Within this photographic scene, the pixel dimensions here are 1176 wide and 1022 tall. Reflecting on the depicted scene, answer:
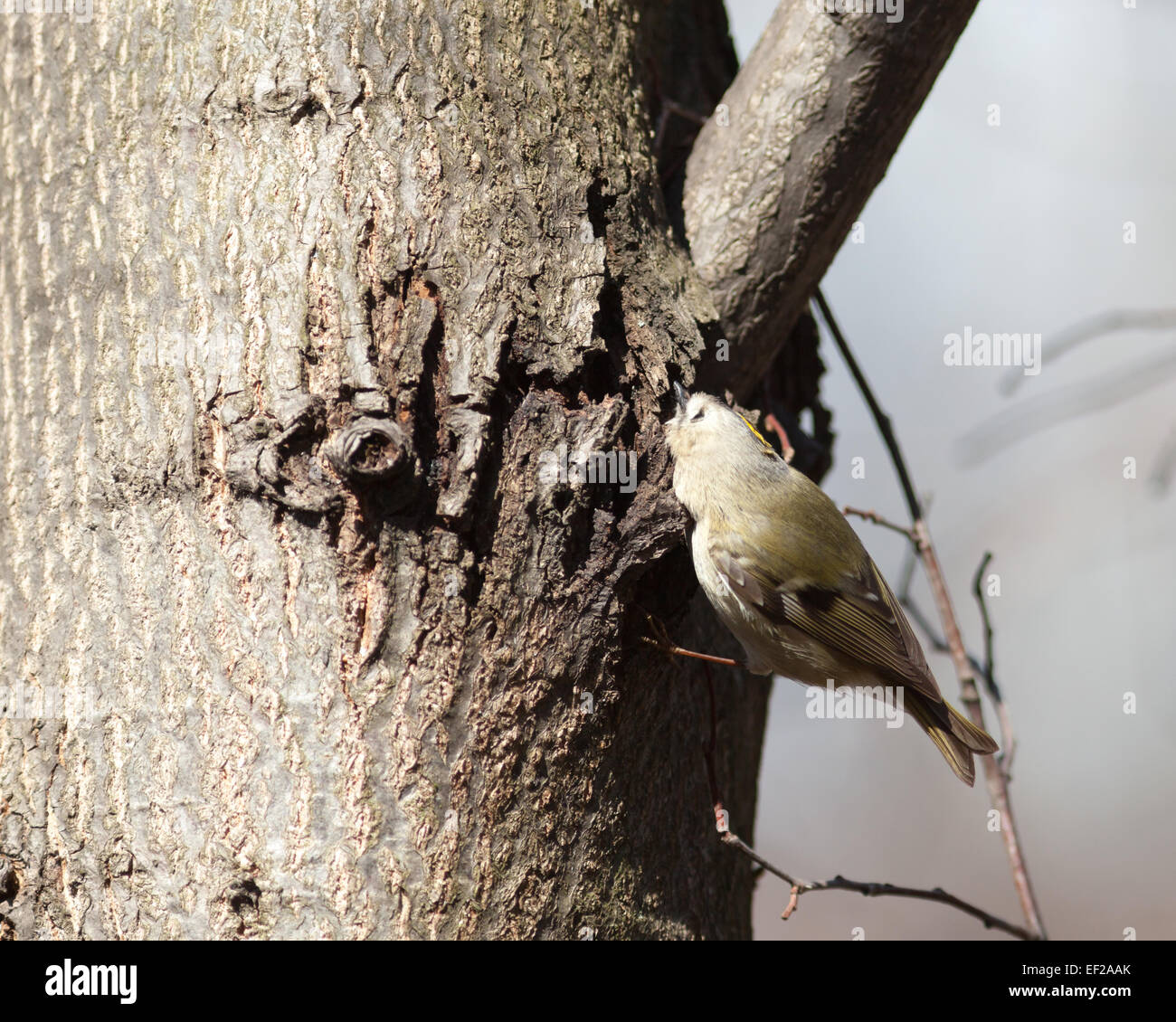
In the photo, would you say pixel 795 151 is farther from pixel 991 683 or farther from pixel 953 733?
pixel 953 733

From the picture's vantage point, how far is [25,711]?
1407mm

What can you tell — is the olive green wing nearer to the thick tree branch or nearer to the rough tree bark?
the thick tree branch

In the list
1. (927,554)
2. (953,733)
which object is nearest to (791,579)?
(927,554)

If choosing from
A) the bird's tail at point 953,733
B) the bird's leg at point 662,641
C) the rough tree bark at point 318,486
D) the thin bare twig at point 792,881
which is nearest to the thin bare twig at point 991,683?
the bird's tail at point 953,733

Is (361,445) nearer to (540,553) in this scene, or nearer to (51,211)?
(540,553)

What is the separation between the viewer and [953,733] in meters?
2.21

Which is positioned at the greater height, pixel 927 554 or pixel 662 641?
pixel 927 554

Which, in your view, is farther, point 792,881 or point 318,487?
point 792,881

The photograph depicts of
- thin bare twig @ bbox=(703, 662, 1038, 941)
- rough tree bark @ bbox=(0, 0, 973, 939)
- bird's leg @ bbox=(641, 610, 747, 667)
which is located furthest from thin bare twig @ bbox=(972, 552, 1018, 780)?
rough tree bark @ bbox=(0, 0, 973, 939)

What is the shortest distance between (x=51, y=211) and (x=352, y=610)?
2.67ft

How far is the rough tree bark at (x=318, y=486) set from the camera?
4.29ft

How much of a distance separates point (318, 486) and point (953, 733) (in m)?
1.60

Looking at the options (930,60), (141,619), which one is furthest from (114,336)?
(930,60)

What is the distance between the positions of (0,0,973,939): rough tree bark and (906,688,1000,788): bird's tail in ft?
3.13
